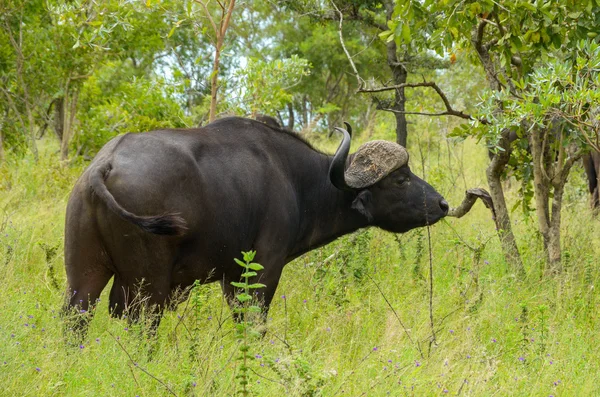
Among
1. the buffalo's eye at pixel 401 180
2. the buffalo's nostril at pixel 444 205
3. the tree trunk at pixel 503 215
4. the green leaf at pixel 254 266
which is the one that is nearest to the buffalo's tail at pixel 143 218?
the green leaf at pixel 254 266

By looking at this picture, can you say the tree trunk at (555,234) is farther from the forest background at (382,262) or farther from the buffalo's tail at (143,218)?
the buffalo's tail at (143,218)

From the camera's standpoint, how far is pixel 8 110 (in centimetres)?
1335

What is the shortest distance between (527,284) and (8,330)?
473 centimetres

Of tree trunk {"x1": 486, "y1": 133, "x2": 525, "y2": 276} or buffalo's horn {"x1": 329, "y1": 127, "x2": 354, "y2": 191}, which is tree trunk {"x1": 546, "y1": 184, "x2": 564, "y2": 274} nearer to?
tree trunk {"x1": 486, "y1": 133, "x2": 525, "y2": 276}

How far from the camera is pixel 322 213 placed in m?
6.76

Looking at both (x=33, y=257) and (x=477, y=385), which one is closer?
(x=477, y=385)

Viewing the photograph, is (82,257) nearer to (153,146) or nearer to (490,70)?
(153,146)

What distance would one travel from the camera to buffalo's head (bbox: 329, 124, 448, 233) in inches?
263

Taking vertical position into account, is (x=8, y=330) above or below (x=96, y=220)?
below

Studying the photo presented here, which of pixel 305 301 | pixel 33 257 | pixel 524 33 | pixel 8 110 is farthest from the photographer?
pixel 8 110

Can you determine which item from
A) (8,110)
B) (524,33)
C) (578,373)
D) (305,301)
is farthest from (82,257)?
(8,110)

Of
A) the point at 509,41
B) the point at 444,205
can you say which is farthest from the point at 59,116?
the point at 509,41

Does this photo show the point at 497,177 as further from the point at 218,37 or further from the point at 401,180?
the point at 218,37

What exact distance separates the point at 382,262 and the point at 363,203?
1385 mm
